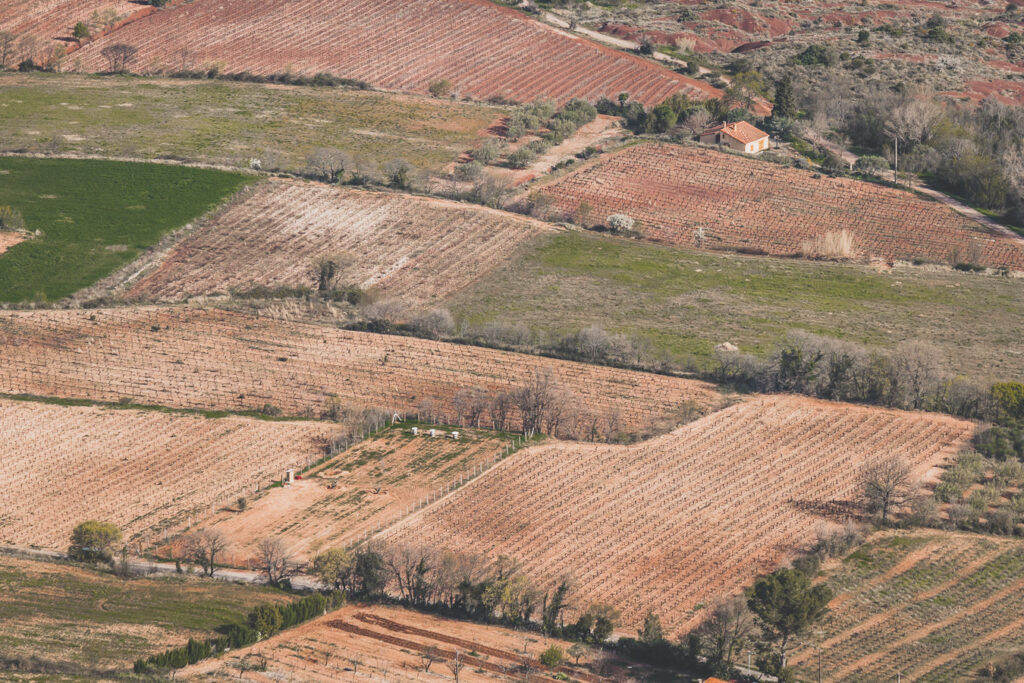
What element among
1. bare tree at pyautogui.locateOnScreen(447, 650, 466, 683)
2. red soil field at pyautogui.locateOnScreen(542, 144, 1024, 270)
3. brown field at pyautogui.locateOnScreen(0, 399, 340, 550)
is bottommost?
brown field at pyautogui.locateOnScreen(0, 399, 340, 550)

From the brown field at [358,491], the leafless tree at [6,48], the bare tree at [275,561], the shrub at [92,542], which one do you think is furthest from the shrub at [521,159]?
the shrub at [92,542]

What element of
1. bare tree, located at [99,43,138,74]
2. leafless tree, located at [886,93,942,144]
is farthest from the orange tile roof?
bare tree, located at [99,43,138,74]

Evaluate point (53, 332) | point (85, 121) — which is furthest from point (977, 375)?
point (85, 121)

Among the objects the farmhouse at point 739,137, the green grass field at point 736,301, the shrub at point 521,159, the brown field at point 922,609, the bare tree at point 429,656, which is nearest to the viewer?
the bare tree at point 429,656

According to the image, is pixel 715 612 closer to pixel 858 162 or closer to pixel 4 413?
pixel 4 413

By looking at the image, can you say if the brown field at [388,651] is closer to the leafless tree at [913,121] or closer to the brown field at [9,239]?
the brown field at [9,239]

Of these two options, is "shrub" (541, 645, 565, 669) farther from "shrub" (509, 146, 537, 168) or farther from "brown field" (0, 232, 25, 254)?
"shrub" (509, 146, 537, 168)

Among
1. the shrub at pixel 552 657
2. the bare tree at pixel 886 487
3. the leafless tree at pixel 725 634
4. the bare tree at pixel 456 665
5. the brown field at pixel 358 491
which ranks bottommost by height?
the brown field at pixel 358 491
